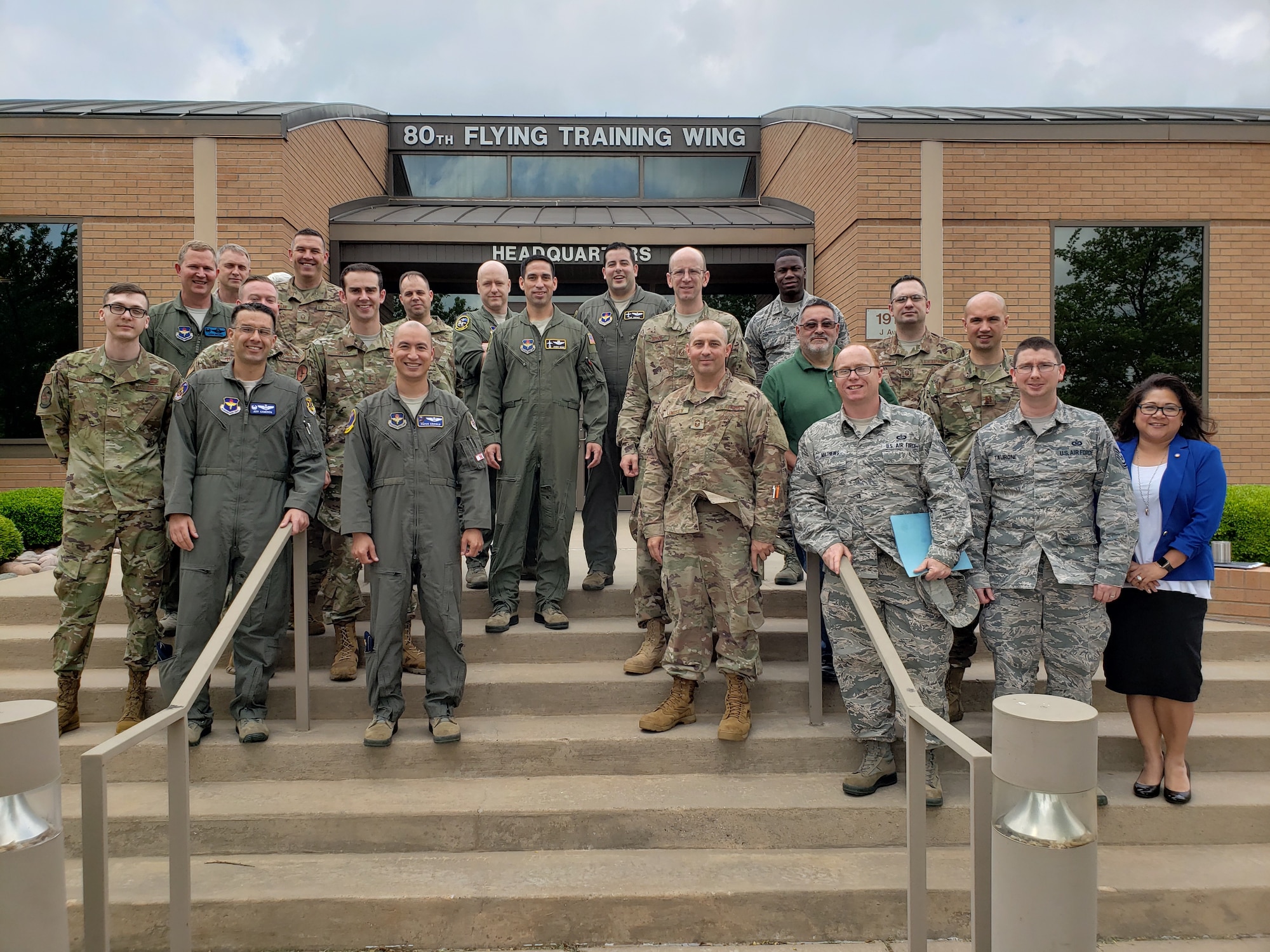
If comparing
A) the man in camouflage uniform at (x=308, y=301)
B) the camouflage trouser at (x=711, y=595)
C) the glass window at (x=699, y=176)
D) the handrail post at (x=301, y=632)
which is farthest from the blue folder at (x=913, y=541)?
the glass window at (x=699, y=176)

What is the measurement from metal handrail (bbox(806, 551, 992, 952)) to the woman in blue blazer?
→ 4.30 ft

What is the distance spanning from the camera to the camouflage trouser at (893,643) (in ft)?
12.0

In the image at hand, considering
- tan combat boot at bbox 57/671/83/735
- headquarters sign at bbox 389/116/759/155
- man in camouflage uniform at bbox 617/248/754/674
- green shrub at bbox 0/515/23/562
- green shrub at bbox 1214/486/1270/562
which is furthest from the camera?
headquarters sign at bbox 389/116/759/155

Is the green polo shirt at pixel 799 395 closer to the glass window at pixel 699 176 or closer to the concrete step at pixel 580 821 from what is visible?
the concrete step at pixel 580 821

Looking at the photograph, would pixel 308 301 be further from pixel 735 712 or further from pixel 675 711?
pixel 735 712

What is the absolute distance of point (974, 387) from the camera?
4.51 metres

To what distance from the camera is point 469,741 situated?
3.95m

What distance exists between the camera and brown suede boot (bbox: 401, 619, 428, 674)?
4.52 meters

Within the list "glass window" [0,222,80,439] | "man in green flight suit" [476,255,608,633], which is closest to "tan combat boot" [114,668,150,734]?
"man in green flight suit" [476,255,608,633]

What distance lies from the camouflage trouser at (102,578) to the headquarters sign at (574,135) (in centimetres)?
943

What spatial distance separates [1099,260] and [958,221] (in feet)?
5.47

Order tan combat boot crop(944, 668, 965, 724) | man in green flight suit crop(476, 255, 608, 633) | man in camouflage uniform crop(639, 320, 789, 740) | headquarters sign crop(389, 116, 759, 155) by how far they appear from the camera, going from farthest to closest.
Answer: headquarters sign crop(389, 116, 759, 155)
man in green flight suit crop(476, 255, 608, 633)
tan combat boot crop(944, 668, 965, 724)
man in camouflage uniform crop(639, 320, 789, 740)

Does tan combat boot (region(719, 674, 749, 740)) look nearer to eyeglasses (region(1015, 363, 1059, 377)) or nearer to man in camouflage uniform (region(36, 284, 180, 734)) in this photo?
eyeglasses (region(1015, 363, 1059, 377))

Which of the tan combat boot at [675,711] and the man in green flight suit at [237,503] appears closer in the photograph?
the man in green flight suit at [237,503]
